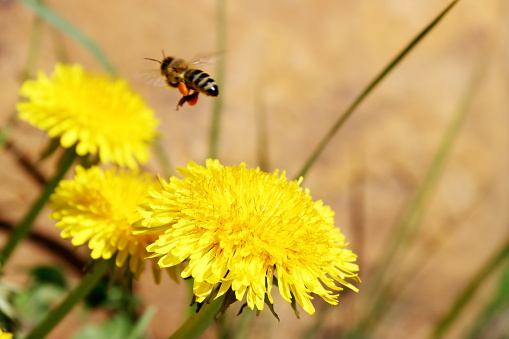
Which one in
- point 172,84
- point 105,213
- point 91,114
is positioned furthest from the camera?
point 91,114

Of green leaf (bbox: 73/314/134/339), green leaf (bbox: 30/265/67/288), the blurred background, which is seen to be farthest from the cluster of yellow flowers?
the blurred background

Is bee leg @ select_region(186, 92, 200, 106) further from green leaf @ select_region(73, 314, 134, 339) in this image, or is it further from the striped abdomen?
green leaf @ select_region(73, 314, 134, 339)

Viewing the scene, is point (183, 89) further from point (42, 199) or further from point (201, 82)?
point (42, 199)

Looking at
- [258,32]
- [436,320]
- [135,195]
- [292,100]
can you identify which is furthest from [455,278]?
[135,195]

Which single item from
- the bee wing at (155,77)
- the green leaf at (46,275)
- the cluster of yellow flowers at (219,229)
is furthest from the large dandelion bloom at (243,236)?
the green leaf at (46,275)

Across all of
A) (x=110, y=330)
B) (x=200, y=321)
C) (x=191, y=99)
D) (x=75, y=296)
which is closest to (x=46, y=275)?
(x=110, y=330)

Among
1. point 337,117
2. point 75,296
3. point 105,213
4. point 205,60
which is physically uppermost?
point 337,117

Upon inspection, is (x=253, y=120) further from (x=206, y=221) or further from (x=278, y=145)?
(x=206, y=221)
